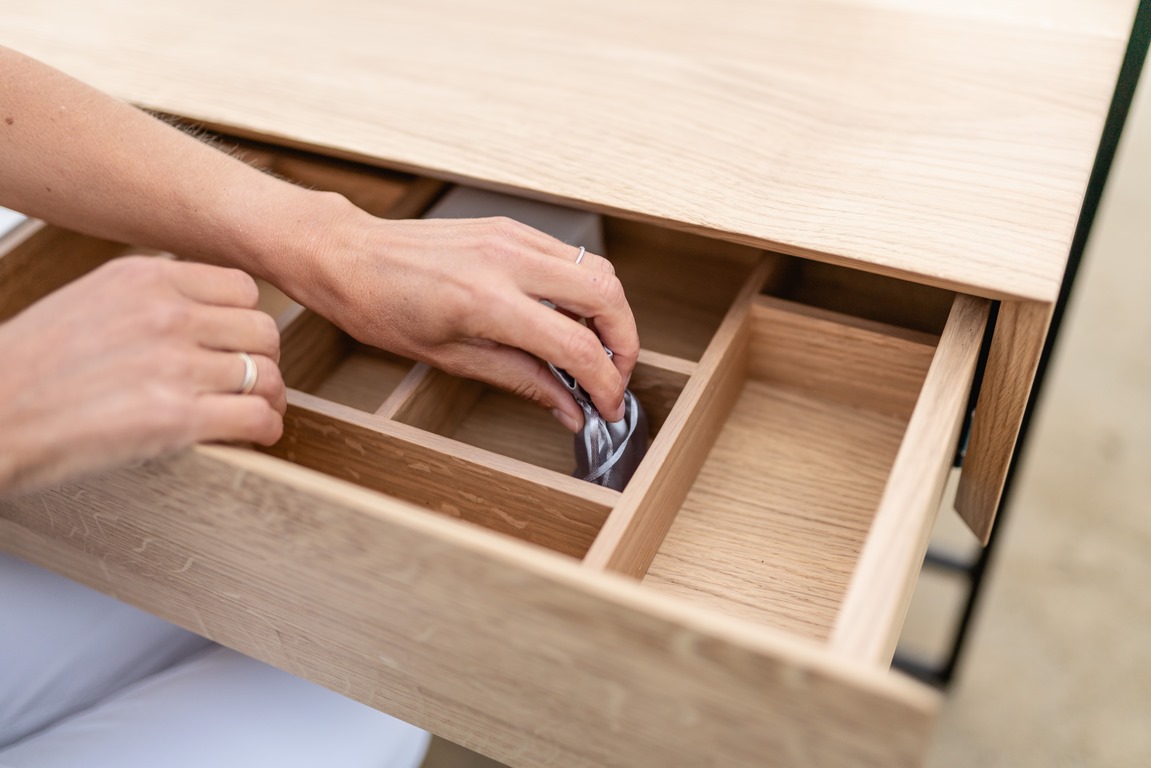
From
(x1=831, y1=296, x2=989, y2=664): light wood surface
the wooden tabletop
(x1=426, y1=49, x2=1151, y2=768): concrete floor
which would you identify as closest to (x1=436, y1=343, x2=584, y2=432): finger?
the wooden tabletop

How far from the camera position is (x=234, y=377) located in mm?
470

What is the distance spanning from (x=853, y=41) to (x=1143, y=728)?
912mm

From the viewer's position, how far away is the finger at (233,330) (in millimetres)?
466

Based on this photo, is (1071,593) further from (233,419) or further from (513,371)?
(233,419)

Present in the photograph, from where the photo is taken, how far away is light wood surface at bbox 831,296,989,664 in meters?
0.37

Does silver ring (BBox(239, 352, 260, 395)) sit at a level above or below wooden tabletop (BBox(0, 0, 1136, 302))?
below

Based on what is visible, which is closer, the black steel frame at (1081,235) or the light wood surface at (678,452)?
the light wood surface at (678,452)

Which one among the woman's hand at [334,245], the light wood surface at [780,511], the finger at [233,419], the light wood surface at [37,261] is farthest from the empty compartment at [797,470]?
the light wood surface at [37,261]

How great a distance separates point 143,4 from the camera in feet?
2.62

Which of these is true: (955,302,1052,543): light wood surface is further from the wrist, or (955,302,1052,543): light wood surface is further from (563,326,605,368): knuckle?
the wrist

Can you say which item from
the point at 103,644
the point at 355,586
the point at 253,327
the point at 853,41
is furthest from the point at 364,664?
the point at 853,41

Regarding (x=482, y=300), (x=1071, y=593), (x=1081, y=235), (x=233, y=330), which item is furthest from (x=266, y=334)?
(x=1071, y=593)

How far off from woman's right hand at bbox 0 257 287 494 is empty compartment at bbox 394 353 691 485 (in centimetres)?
15

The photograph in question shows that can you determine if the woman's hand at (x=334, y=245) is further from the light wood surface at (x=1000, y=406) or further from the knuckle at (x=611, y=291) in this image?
the light wood surface at (x=1000, y=406)
